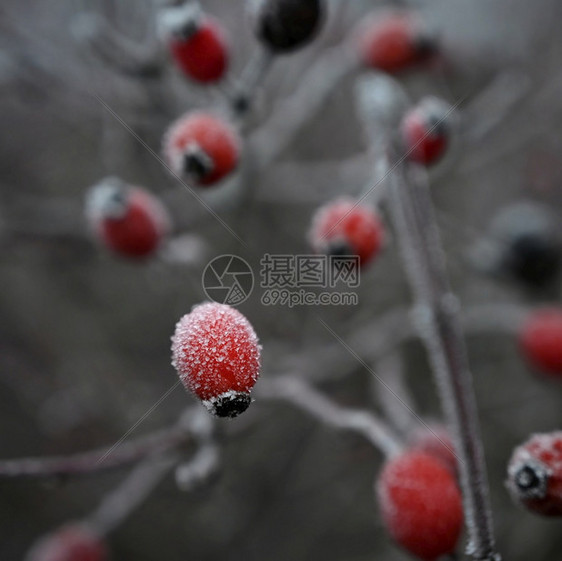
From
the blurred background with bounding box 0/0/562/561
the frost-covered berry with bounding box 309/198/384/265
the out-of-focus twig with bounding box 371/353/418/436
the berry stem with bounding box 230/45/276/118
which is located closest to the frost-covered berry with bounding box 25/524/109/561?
the blurred background with bounding box 0/0/562/561

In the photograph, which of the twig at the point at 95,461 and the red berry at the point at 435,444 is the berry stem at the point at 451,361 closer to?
the red berry at the point at 435,444

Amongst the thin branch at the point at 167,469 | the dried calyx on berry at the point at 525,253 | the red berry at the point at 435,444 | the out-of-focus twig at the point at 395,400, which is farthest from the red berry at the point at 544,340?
the thin branch at the point at 167,469

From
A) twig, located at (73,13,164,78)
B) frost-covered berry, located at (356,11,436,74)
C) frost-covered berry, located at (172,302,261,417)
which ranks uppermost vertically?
frost-covered berry, located at (356,11,436,74)

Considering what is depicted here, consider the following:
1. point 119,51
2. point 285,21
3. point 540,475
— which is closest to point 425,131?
point 285,21

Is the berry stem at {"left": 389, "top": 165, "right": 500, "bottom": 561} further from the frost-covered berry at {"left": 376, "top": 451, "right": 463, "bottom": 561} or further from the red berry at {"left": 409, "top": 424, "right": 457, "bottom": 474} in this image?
the red berry at {"left": 409, "top": 424, "right": 457, "bottom": 474}

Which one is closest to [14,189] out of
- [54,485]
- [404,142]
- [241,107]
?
[241,107]

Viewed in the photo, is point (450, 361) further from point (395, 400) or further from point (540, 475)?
point (395, 400)
